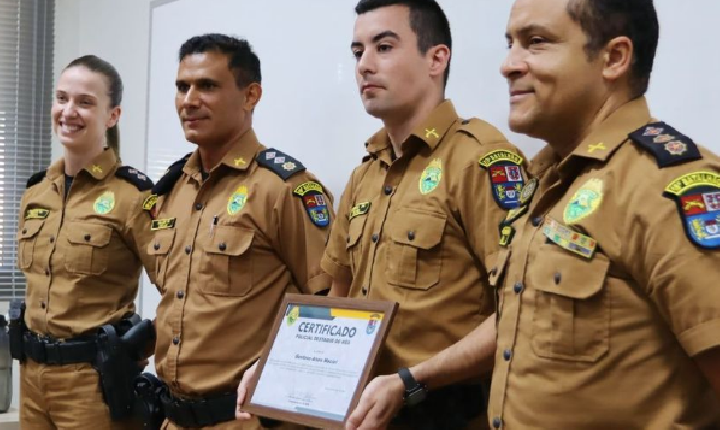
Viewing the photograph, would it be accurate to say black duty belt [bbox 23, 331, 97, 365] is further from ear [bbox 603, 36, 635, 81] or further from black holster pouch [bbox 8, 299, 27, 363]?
ear [bbox 603, 36, 635, 81]

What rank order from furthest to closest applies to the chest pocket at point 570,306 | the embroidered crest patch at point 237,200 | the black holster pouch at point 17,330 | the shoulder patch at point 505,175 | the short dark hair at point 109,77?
1. the short dark hair at point 109,77
2. the black holster pouch at point 17,330
3. the embroidered crest patch at point 237,200
4. the shoulder patch at point 505,175
5. the chest pocket at point 570,306

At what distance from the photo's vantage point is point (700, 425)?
135 cm

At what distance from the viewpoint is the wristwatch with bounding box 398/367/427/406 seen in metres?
1.82

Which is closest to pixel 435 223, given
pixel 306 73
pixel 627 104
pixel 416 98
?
pixel 416 98

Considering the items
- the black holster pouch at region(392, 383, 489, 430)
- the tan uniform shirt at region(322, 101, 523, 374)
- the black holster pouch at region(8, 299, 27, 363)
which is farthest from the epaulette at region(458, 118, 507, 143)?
the black holster pouch at region(8, 299, 27, 363)

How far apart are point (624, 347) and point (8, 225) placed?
3.97 metres

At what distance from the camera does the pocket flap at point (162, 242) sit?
262cm

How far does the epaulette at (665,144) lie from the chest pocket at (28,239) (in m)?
2.47

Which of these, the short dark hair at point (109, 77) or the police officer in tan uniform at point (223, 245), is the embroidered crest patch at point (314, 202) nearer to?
the police officer in tan uniform at point (223, 245)

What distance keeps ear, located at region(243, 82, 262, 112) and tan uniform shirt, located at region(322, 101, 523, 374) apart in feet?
2.58

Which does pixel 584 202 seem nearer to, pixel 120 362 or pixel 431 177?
pixel 431 177

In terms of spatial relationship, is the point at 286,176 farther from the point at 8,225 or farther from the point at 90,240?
the point at 8,225

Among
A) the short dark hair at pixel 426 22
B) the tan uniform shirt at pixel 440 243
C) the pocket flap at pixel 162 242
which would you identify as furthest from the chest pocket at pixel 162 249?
the short dark hair at pixel 426 22

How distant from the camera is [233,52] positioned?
269 cm
